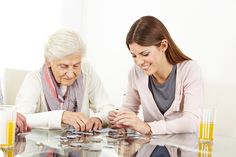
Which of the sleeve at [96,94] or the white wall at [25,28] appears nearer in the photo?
the sleeve at [96,94]

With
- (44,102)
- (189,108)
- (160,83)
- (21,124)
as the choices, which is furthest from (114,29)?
(21,124)

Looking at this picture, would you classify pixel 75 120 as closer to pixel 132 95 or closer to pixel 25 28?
pixel 132 95

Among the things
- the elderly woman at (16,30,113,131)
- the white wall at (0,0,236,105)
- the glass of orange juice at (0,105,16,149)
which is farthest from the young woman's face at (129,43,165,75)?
the white wall at (0,0,236,105)

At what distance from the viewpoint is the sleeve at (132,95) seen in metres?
2.67

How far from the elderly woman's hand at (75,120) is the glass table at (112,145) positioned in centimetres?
6

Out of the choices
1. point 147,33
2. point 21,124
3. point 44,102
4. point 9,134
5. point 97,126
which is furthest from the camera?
point 44,102

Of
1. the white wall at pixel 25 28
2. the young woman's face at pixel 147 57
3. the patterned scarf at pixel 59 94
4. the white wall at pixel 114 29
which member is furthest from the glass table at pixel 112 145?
the white wall at pixel 25 28

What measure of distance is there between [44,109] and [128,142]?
2.50ft

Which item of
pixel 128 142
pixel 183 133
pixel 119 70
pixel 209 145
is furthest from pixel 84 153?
pixel 119 70

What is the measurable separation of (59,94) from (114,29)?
226 cm

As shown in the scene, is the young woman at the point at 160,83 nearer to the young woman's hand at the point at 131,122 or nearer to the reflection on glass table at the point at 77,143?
the young woman's hand at the point at 131,122

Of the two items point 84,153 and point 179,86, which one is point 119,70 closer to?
point 179,86

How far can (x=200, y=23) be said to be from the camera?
410 cm

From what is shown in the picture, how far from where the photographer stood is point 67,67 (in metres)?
2.46
